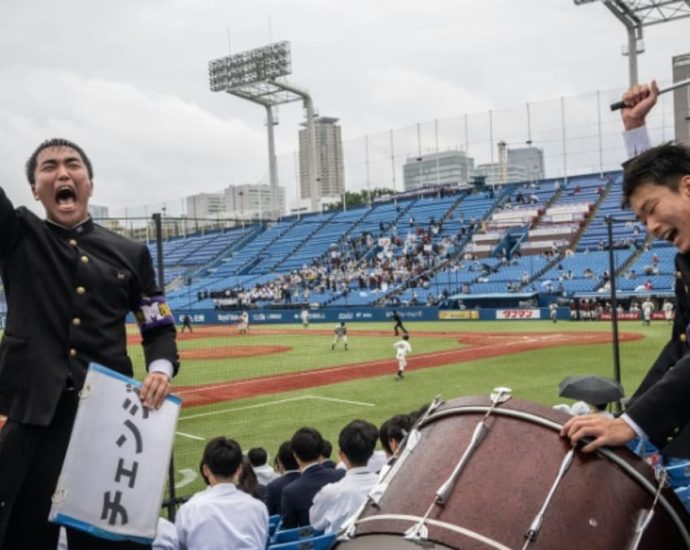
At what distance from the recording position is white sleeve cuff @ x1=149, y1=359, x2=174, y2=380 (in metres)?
2.76

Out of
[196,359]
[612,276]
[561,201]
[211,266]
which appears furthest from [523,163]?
[612,276]

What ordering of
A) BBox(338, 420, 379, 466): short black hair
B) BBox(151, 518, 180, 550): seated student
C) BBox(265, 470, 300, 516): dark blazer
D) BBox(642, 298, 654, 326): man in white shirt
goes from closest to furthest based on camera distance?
BBox(151, 518, 180, 550): seated student
BBox(338, 420, 379, 466): short black hair
BBox(265, 470, 300, 516): dark blazer
BBox(642, 298, 654, 326): man in white shirt

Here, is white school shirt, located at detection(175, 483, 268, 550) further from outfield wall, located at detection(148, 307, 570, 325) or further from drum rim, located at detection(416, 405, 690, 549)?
outfield wall, located at detection(148, 307, 570, 325)

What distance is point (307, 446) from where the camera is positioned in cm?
536

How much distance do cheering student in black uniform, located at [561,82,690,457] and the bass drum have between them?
77 mm

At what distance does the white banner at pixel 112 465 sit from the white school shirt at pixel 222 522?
4.87 ft

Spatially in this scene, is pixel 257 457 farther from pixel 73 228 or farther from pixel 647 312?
pixel 647 312

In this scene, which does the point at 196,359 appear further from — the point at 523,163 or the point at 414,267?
the point at 523,163

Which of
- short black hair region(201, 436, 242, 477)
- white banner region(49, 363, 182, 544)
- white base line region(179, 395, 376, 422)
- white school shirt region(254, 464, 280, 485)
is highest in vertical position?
white banner region(49, 363, 182, 544)

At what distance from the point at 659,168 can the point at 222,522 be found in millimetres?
2771

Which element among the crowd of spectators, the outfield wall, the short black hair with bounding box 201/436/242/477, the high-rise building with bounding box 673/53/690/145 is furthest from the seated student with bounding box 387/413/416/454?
the high-rise building with bounding box 673/53/690/145

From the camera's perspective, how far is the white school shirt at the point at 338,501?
14.6 feet

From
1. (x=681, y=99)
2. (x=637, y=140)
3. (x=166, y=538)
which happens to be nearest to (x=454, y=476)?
(x=637, y=140)

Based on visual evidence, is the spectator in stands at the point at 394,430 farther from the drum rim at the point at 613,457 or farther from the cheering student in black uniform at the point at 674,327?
the drum rim at the point at 613,457
